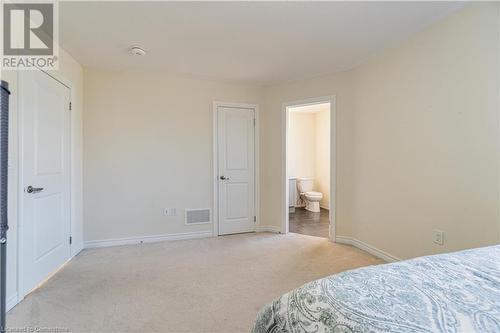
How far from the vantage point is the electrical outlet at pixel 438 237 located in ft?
7.41

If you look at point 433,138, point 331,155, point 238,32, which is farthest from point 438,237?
point 238,32

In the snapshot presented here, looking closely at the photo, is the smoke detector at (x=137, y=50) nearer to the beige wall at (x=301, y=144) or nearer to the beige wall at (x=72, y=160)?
the beige wall at (x=72, y=160)

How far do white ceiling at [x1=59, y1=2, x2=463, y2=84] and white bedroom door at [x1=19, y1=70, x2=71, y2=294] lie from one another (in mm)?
645

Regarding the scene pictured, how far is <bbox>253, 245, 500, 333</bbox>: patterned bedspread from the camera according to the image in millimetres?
668

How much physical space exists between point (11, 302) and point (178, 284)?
4.01 feet

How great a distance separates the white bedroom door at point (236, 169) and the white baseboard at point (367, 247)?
139 cm

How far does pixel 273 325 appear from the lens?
2.85 ft

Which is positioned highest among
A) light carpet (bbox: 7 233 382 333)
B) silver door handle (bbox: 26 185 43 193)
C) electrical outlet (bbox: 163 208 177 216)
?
silver door handle (bbox: 26 185 43 193)

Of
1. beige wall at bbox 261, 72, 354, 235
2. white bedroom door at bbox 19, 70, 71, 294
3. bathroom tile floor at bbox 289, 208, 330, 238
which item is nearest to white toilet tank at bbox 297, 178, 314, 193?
bathroom tile floor at bbox 289, 208, 330, 238

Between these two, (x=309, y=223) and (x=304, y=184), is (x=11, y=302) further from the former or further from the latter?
(x=304, y=184)

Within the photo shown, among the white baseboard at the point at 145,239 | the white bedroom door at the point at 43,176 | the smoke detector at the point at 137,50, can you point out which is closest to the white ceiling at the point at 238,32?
the smoke detector at the point at 137,50

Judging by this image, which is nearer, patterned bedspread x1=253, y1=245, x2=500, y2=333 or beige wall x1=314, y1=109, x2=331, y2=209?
patterned bedspread x1=253, y1=245, x2=500, y2=333

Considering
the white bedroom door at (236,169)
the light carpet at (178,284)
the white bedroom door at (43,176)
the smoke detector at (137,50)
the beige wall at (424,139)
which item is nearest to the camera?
the light carpet at (178,284)

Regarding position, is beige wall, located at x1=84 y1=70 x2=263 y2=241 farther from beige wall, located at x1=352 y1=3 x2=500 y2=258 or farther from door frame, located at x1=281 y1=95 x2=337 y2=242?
beige wall, located at x1=352 y1=3 x2=500 y2=258
